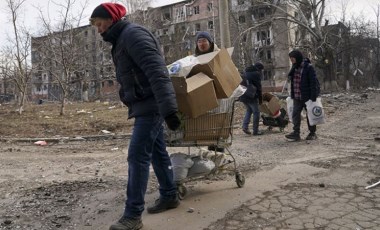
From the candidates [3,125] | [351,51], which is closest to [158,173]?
[3,125]

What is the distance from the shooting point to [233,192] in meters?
4.83

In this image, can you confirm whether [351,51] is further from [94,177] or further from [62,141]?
[94,177]

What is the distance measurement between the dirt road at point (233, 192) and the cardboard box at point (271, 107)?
2.46 metres

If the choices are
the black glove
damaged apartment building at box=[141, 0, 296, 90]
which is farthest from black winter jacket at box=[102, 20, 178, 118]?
damaged apartment building at box=[141, 0, 296, 90]

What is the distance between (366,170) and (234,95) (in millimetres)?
2497

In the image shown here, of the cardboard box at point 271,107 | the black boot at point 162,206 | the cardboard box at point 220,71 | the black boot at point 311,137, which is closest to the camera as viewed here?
the black boot at point 162,206

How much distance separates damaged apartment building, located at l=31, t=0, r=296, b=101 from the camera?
29756 millimetres

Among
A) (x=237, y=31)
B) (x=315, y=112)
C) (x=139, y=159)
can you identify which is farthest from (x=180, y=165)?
(x=237, y=31)

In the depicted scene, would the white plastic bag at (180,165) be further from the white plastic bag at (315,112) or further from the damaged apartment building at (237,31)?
the damaged apartment building at (237,31)

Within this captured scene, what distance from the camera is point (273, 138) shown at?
32.2 ft

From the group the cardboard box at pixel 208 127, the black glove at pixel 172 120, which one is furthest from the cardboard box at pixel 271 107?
the black glove at pixel 172 120

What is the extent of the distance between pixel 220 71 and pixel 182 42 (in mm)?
50032

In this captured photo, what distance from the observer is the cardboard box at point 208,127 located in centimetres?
454

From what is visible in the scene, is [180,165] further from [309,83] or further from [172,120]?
[309,83]
